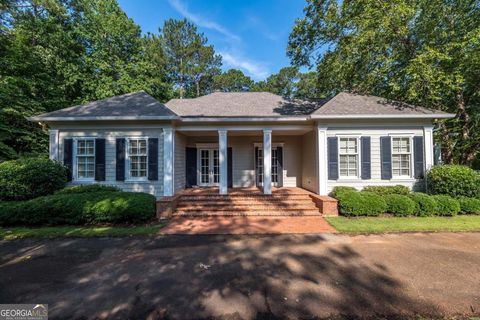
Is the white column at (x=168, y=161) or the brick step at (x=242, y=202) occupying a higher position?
the white column at (x=168, y=161)

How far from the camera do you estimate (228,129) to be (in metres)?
8.89

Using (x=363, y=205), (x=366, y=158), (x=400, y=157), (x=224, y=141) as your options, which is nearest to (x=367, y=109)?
(x=366, y=158)

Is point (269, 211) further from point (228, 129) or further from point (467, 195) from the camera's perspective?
point (467, 195)

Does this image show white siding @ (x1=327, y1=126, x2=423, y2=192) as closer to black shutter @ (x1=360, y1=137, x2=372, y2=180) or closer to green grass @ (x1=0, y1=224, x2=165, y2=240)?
black shutter @ (x1=360, y1=137, x2=372, y2=180)

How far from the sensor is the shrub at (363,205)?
7156 mm

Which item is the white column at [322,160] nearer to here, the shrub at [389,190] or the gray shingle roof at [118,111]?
the shrub at [389,190]

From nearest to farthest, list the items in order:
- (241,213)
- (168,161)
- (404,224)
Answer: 1. (404,224)
2. (241,213)
3. (168,161)

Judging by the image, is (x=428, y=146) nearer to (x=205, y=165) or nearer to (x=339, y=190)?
(x=339, y=190)

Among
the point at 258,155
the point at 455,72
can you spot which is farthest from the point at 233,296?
the point at 455,72

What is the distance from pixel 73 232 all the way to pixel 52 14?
60.3 ft

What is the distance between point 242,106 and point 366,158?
6.41 meters

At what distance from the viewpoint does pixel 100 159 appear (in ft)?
28.4

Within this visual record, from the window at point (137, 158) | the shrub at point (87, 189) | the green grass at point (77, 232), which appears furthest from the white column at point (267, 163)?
the shrub at point (87, 189)

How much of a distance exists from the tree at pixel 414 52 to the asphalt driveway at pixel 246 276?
23.5 ft
